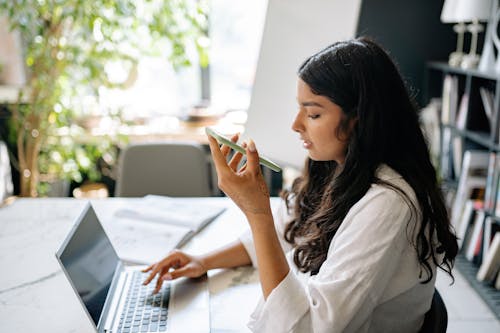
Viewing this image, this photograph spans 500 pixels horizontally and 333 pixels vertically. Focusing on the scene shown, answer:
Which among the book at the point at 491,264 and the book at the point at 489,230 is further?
the book at the point at 489,230

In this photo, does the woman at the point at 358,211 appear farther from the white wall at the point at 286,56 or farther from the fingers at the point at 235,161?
the white wall at the point at 286,56

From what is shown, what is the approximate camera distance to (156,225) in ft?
5.49

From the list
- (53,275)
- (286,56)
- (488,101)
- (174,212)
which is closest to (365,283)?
(53,275)

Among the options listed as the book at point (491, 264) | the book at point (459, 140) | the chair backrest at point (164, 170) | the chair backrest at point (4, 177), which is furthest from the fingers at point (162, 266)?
the book at point (459, 140)

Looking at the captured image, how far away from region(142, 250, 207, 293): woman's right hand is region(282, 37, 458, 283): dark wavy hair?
0.34 m

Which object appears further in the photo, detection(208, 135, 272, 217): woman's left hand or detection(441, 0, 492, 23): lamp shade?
detection(441, 0, 492, 23): lamp shade

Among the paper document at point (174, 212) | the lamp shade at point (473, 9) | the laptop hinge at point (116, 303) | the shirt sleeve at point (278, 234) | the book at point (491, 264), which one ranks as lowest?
the book at point (491, 264)

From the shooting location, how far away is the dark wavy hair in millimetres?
1051

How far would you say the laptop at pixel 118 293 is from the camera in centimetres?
109

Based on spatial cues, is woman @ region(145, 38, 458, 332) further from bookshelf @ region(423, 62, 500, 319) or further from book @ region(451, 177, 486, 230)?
book @ region(451, 177, 486, 230)

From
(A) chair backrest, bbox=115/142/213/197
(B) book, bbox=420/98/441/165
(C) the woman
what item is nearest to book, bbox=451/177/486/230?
(B) book, bbox=420/98/441/165

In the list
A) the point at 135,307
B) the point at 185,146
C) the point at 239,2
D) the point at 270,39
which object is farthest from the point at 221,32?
the point at 135,307

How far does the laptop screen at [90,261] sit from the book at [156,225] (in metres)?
0.16

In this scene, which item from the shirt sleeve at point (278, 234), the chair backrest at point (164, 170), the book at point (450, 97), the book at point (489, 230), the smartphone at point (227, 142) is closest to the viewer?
the smartphone at point (227, 142)
